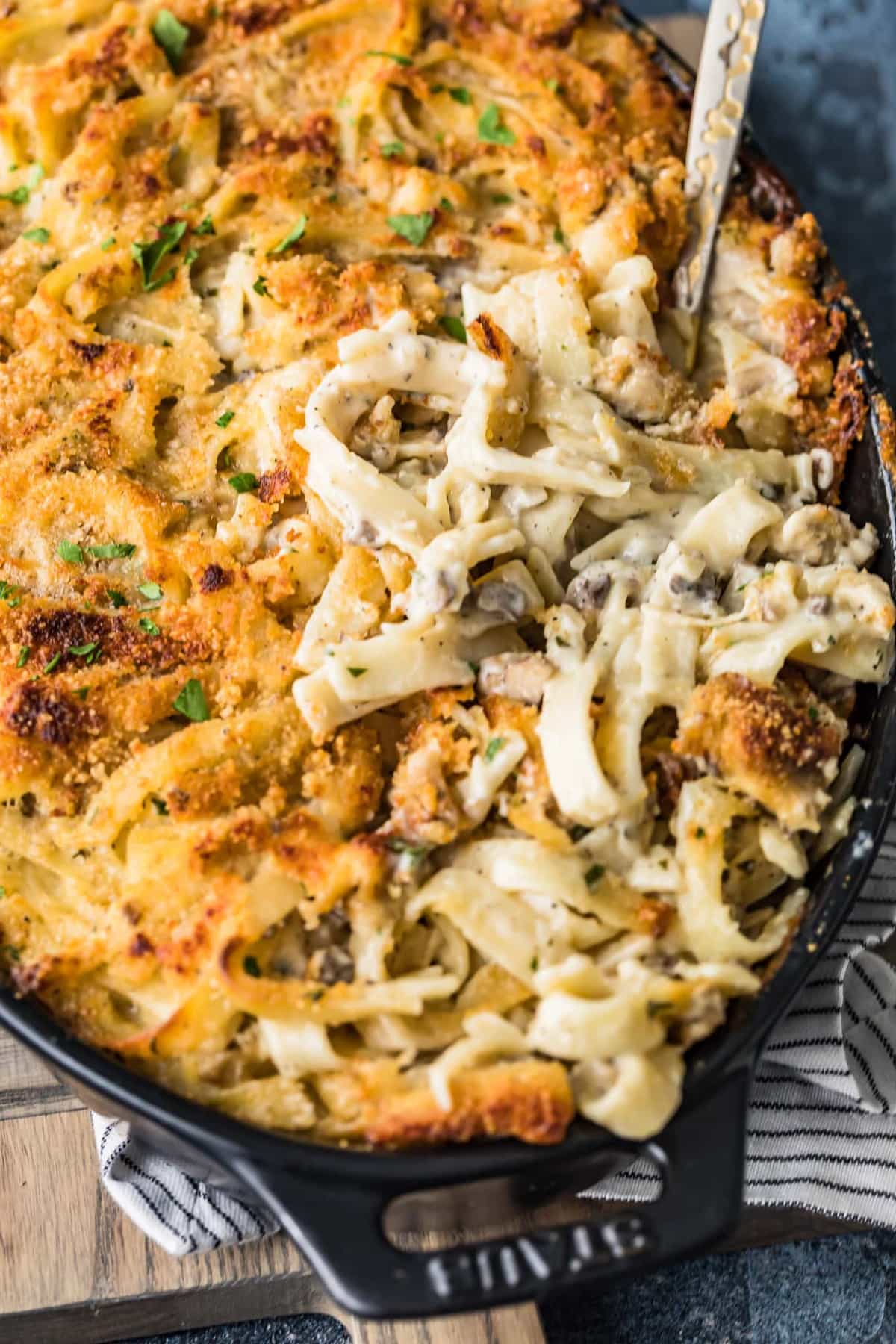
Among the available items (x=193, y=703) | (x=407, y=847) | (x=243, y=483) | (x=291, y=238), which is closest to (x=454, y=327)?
(x=291, y=238)

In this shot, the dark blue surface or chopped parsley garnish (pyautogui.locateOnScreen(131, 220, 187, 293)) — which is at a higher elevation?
chopped parsley garnish (pyautogui.locateOnScreen(131, 220, 187, 293))

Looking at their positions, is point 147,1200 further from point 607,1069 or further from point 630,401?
point 630,401

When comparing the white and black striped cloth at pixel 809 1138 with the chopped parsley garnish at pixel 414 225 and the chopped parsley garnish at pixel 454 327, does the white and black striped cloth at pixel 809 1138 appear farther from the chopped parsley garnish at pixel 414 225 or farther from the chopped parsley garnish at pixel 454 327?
the chopped parsley garnish at pixel 414 225

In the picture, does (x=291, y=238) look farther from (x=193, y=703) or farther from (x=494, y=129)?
(x=193, y=703)

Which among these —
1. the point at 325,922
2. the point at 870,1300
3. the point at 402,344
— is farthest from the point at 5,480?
the point at 870,1300

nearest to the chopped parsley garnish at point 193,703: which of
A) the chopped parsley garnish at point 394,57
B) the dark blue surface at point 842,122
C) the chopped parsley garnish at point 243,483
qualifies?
the chopped parsley garnish at point 243,483

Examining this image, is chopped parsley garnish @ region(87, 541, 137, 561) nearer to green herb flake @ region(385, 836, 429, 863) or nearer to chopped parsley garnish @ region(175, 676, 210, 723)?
chopped parsley garnish @ region(175, 676, 210, 723)

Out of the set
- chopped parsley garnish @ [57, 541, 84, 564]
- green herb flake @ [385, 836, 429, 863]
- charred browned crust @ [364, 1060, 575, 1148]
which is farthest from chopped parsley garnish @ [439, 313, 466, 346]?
charred browned crust @ [364, 1060, 575, 1148]
